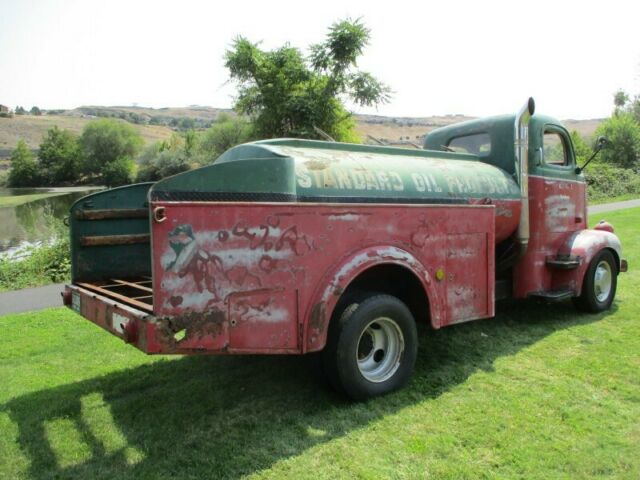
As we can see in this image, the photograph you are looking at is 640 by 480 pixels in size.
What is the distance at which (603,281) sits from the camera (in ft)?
21.6

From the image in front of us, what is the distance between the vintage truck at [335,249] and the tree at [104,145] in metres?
84.5

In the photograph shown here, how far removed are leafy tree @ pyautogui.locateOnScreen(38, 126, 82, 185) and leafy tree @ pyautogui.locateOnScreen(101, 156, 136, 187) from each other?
5.98 m

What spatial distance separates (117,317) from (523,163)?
436 centimetres

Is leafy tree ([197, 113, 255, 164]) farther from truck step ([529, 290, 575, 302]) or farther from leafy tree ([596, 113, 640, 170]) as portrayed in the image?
truck step ([529, 290, 575, 302])

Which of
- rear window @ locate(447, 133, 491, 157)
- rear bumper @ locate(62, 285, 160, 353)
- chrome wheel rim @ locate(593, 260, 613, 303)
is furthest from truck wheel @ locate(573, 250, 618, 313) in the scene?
rear bumper @ locate(62, 285, 160, 353)

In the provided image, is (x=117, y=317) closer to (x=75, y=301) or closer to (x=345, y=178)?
(x=75, y=301)

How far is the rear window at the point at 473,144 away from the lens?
19.9ft

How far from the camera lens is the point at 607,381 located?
428 centimetres

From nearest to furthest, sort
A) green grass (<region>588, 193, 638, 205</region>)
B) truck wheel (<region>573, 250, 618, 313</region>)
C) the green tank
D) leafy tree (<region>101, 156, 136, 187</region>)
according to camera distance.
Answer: the green tank
truck wheel (<region>573, 250, 618, 313</region>)
green grass (<region>588, 193, 638, 205</region>)
leafy tree (<region>101, 156, 136, 187</region>)

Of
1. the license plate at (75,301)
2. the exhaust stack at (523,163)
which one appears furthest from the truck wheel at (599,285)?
the license plate at (75,301)

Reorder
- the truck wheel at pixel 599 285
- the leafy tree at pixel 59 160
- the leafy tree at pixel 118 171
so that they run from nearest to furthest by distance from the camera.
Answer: the truck wheel at pixel 599 285 → the leafy tree at pixel 118 171 → the leafy tree at pixel 59 160

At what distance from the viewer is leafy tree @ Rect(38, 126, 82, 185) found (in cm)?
8119

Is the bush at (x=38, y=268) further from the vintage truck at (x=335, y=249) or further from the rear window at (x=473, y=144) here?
the rear window at (x=473, y=144)

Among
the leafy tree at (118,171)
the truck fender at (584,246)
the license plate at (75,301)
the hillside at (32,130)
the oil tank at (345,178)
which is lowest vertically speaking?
the license plate at (75,301)
